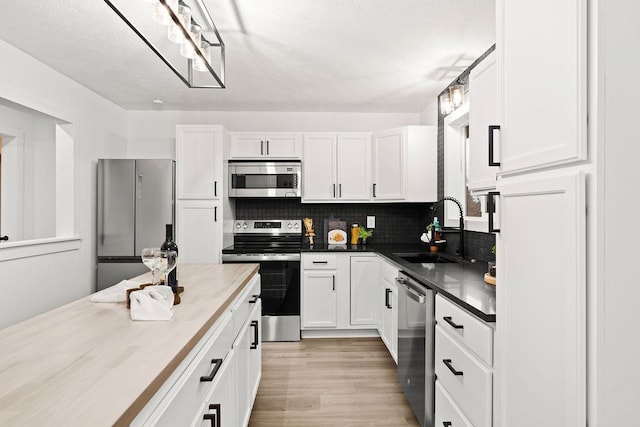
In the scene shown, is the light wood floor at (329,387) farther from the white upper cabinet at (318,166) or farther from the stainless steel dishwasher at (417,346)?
the white upper cabinet at (318,166)

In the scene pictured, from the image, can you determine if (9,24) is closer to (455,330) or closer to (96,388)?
(96,388)

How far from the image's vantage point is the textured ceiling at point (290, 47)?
228 cm

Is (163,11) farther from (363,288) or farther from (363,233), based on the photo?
(363,233)

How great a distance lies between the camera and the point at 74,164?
3.50 metres

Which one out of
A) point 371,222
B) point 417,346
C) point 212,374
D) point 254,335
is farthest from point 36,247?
point 371,222

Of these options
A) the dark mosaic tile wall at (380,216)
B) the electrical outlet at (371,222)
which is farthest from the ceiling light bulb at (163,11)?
the electrical outlet at (371,222)

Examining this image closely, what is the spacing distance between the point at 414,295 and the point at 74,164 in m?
3.26

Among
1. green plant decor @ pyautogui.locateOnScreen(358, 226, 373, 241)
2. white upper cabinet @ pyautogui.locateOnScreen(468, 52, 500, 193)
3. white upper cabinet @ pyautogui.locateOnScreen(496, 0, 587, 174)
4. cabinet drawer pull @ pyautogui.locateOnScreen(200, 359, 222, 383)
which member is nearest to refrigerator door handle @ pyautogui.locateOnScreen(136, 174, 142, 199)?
green plant decor @ pyautogui.locateOnScreen(358, 226, 373, 241)

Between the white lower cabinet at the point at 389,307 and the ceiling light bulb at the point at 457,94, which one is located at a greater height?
Result: the ceiling light bulb at the point at 457,94

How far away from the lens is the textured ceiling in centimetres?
228

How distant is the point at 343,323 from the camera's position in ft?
13.0

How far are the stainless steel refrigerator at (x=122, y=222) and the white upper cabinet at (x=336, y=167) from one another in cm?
164

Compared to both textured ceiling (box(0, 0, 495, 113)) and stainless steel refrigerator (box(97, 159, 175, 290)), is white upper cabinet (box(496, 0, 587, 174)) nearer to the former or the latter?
textured ceiling (box(0, 0, 495, 113))

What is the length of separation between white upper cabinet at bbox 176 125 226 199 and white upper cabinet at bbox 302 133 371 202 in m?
0.94
